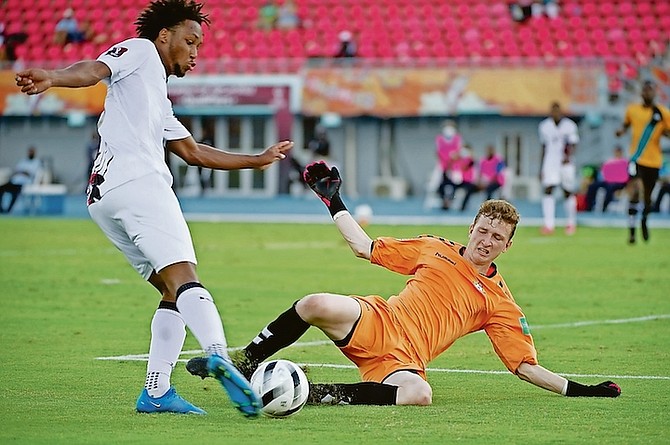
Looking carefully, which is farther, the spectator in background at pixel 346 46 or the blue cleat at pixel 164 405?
the spectator in background at pixel 346 46

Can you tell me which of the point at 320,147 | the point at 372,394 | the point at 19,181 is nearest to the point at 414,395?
the point at 372,394

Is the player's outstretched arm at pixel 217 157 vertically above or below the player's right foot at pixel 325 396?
above

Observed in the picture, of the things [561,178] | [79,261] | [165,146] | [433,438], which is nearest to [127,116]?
[165,146]

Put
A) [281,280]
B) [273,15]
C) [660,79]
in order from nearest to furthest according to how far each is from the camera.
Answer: [281,280], [660,79], [273,15]

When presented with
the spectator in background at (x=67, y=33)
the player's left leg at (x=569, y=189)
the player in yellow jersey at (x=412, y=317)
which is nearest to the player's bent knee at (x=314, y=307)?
the player in yellow jersey at (x=412, y=317)

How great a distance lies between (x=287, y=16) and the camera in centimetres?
3988

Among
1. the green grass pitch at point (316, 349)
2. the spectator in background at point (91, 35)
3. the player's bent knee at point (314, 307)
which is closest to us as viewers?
the green grass pitch at point (316, 349)

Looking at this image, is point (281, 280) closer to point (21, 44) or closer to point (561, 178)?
point (561, 178)

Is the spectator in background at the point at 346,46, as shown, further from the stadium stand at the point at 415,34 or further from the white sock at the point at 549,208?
the white sock at the point at 549,208

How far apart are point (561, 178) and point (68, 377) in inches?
707

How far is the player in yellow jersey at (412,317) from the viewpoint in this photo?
6.99 meters

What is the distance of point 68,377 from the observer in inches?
318

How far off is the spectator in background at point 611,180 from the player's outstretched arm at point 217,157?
25.6 metres

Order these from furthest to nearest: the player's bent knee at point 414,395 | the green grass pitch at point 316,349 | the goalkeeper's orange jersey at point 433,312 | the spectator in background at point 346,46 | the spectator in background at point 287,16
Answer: the spectator in background at point 287,16 → the spectator in background at point 346,46 → the goalkeeper's orange jersey at point 433,312 → the player's bent knee at point 414,395 → the green grass pitch at point 316,349
